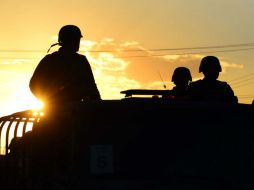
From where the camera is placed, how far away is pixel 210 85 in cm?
767

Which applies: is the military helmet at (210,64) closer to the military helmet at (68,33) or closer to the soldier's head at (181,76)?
the soldier's head at (181,76)

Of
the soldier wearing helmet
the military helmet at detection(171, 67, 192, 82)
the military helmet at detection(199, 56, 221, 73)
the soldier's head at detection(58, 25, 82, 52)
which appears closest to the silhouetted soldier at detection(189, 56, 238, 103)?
the military helmet at detection(199, 56, 221, 73)

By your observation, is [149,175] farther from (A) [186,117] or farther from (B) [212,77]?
(B) [212,77]

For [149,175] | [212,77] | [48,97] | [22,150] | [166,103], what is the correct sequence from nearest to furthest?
[149,175] < [166,103] < [22,150] < [48,97] < [212,77]

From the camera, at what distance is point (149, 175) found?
4688mm

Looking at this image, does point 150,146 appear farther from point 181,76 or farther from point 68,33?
point 181,76

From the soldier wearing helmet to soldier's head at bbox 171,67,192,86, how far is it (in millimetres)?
2144

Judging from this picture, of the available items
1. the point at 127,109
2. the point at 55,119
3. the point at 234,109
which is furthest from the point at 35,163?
the point at 234,109

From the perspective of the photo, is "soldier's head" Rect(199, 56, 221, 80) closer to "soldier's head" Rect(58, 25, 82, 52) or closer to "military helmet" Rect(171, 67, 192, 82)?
"military helmet" Rect(171, 67, 192, 82)

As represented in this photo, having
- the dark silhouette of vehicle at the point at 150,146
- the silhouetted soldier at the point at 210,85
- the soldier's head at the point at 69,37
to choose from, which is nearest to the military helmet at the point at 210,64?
the silhouetted soldier at the point at 210,85

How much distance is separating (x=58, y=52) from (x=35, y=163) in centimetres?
243

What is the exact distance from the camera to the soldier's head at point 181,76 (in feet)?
30.9

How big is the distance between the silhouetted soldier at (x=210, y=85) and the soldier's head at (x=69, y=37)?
59.0 inches

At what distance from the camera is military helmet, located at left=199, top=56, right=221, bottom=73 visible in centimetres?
787
